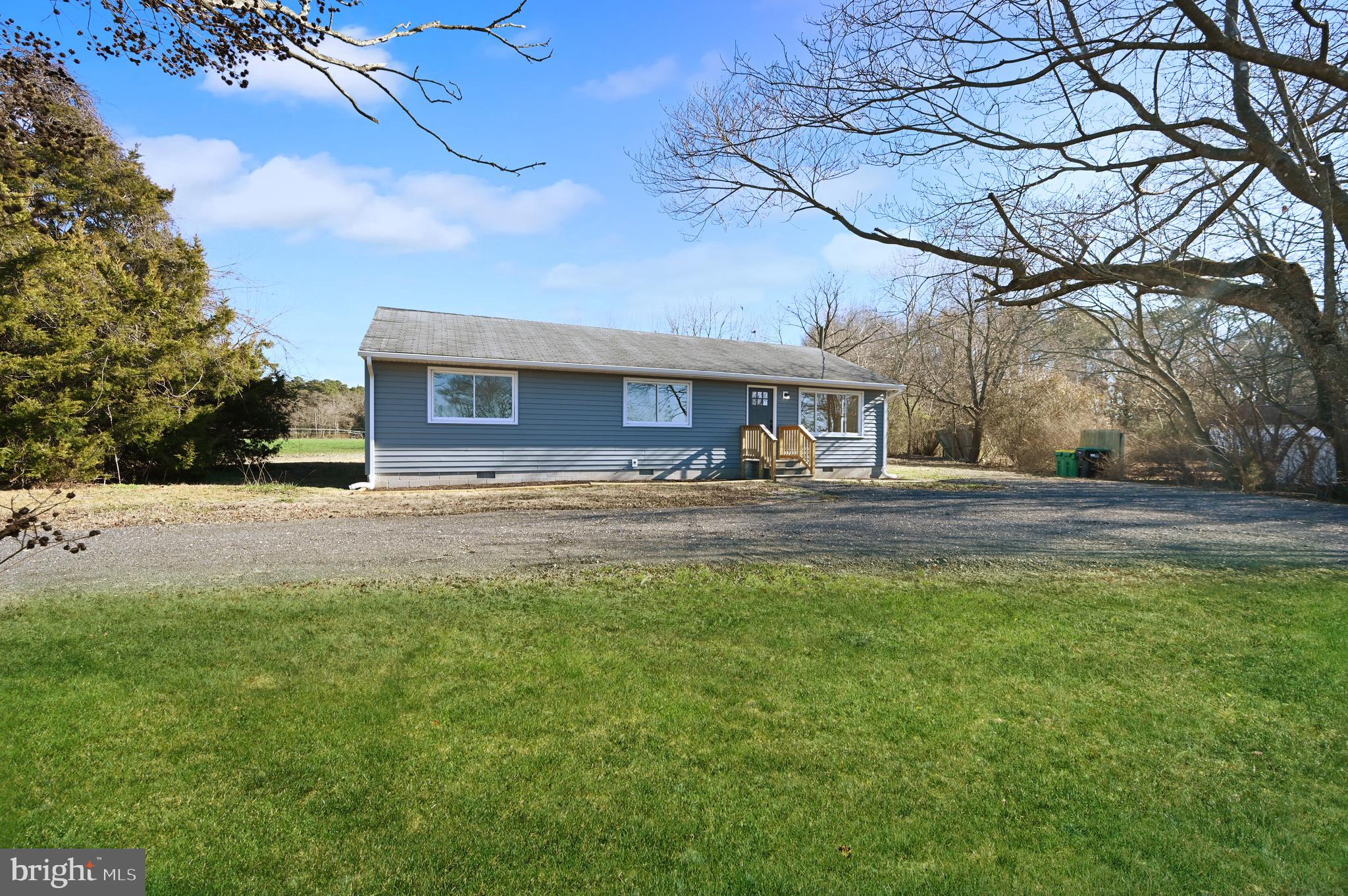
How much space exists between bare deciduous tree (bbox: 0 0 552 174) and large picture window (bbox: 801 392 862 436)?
13907 mm

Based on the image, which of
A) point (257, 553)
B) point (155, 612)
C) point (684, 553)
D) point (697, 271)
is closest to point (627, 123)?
point (684, 553)

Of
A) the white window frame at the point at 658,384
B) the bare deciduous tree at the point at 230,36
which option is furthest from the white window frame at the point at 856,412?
the bare deciduous tree at the point at 230,36

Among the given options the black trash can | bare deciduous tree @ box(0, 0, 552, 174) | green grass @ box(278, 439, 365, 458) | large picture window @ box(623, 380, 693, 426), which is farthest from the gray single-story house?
green grass @ box(278, 439, 365, 458)

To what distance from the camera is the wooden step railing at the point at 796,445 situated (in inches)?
619

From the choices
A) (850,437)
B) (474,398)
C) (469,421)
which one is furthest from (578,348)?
(850,437)

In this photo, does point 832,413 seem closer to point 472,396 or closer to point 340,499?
point 472,396

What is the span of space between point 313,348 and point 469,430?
5276 millimetres

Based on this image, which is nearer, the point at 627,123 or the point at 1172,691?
the point at 1172,691

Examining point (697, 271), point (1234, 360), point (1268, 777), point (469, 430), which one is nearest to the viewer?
point (1268, 777)

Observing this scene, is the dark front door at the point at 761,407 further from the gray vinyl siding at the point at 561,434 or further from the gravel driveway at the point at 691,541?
the gravel driveway at the point at 691,541

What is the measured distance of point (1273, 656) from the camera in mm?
3674

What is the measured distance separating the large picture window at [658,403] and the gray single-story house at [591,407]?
0.02 m

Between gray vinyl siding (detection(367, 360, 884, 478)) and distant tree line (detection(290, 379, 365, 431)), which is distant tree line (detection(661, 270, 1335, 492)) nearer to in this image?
gray vinyl siding (detection(367, 360, 884, 478))

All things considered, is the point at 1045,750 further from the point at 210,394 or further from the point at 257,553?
the point at 210,394
